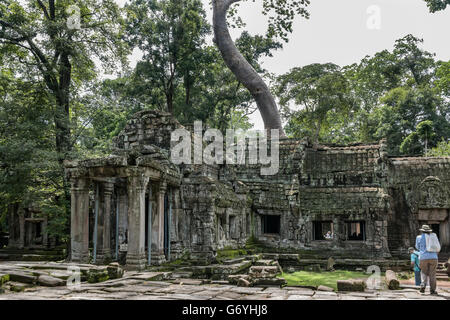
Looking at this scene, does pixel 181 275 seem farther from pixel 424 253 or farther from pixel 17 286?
pixel 424 253

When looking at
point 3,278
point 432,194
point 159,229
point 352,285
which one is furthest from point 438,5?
point 3,278

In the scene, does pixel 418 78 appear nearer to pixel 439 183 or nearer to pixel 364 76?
pixel 364 76

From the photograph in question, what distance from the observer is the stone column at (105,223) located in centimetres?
1263

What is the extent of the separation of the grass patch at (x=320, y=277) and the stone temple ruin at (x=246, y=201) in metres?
1.99

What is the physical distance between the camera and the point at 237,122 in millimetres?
42719

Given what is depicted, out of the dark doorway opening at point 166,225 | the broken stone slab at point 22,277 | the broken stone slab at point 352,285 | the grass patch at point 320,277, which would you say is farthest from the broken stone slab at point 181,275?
the broken stone slab at point 352,285

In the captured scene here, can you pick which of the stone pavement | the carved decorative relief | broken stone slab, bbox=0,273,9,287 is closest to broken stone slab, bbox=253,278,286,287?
the stone pavement

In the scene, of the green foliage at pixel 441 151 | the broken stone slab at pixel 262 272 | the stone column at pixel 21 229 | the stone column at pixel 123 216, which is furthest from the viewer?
the green foliage at pixel 441 151

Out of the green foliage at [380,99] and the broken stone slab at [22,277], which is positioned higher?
the green foliage at [380,99]

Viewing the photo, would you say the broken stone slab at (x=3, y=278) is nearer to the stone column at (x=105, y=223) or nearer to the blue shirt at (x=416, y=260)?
the stone column at (x=105, y=223)

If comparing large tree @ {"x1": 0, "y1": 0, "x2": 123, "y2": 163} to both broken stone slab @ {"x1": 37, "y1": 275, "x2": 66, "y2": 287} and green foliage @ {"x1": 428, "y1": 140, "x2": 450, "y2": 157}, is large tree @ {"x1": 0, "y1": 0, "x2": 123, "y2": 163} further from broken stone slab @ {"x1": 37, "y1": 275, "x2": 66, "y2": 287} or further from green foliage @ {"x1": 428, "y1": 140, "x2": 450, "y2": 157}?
green foliage @ {"x1": 428, "y1": 140, "x2": 450, "y2": 157}

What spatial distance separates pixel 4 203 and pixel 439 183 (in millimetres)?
18232

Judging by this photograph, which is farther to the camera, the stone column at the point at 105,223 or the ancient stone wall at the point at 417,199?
the ancient stone wall at the point at 417,199

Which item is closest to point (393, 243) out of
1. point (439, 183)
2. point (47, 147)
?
point (439, 183)
